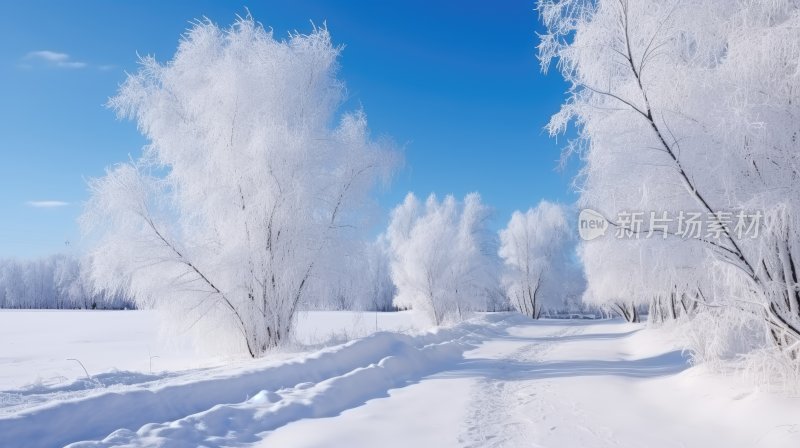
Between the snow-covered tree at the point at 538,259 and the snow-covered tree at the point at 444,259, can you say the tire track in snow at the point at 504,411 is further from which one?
the snow-covered tree at the point at 538,259

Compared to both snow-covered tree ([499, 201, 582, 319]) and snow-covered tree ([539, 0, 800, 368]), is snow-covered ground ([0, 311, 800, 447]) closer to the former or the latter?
snow-covered tree ([539, 0, 800, 368])

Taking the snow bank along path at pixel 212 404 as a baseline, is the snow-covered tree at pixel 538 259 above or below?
above

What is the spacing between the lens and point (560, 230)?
4528 centimetres

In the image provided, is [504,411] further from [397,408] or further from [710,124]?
[710,124]

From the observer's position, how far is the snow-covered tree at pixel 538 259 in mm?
43062

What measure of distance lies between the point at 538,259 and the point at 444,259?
54.7 feet

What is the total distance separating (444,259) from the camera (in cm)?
2827

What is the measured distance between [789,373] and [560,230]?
1611 inches

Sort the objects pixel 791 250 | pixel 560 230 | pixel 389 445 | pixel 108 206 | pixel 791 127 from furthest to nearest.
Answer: pixel 560 230 → pixel 108 206 → pixel 791 250 → pixel 791 127 → pixel 389 445

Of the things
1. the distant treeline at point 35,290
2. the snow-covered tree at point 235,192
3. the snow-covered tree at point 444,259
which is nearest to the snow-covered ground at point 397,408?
the snow-covered tree at point 235,192

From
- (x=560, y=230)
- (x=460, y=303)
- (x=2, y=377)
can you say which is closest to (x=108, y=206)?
(x=2, y=377)

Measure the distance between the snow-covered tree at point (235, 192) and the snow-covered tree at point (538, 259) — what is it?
30.8 metres

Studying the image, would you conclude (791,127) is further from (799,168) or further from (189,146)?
(189,146)

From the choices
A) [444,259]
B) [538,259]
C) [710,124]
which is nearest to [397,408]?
[710,124]
